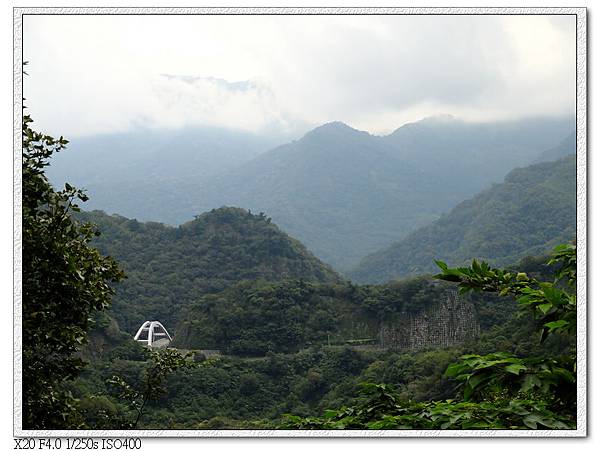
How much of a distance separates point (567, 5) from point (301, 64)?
2872 millimetres

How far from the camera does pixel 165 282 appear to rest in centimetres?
2362

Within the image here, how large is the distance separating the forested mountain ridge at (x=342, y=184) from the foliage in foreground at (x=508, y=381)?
17.9 m

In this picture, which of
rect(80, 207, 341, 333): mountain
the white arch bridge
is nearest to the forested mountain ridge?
rect(80, 207, 341, 333): mountain

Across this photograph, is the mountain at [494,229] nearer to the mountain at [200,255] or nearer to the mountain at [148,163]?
the mountain at [200,255]

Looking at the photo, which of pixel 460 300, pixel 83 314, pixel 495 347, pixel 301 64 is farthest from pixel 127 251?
pixel 83 314

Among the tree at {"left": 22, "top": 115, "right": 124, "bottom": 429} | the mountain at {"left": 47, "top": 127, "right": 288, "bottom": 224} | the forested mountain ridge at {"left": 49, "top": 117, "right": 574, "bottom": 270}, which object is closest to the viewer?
the tree at {"left": 22, "top": 115, "right": 124, "bottom": 429}

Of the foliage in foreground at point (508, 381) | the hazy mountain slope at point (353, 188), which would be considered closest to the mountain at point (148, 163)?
the hazy mountain slope at point (353, 188)

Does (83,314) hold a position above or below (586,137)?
below

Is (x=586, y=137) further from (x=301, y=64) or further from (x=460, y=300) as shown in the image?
(x=460, y=300)

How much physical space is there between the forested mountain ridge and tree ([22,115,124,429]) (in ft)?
55.2

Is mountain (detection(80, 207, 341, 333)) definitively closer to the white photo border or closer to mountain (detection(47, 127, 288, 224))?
mountain (detection(47, 127, 288, 224))

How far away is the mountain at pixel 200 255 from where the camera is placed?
23.3 m

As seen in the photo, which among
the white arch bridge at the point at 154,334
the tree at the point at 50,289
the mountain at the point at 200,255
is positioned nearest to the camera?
the tree at the point at 50,289

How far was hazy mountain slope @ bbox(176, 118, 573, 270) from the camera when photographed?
80.1ft
